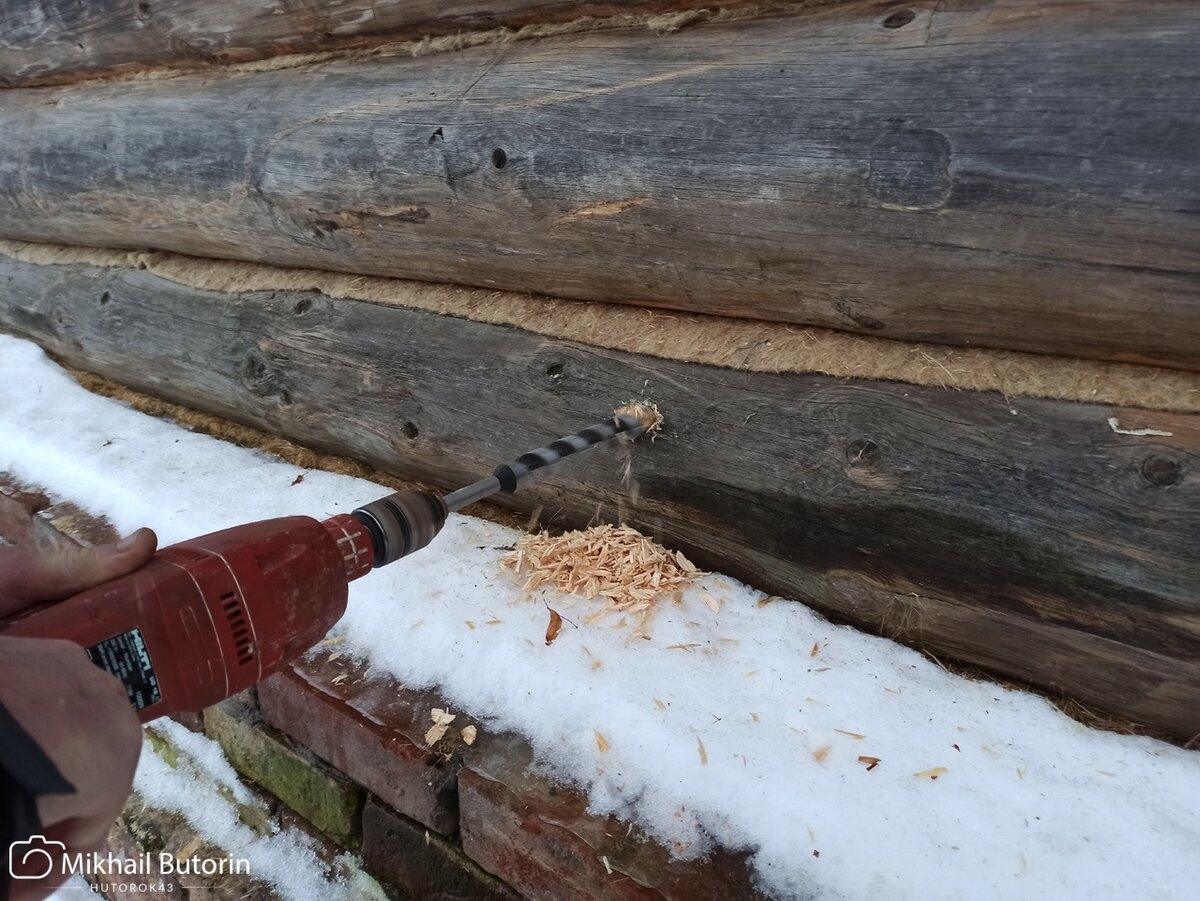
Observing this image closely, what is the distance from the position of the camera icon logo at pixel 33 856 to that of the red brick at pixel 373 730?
2.45 ft

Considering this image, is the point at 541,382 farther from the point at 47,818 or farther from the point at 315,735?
the point at 47,818

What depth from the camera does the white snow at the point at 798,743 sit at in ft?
4.39

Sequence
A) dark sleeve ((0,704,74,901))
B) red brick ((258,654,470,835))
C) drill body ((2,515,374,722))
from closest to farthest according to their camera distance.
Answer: dark sleeve ((0,704,74,901)), drill body ((2,515,374,722)), red brick ((258,654,470,835))

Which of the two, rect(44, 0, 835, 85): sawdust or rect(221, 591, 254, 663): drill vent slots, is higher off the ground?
rect(44, 0, 835, 85): sawdust

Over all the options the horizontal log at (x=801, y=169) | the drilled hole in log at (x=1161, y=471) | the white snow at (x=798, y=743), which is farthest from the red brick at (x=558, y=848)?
the horizontal log at (x=801, y=169)

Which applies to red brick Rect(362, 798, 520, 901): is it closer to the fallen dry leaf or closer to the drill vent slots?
the fallen dry leaf

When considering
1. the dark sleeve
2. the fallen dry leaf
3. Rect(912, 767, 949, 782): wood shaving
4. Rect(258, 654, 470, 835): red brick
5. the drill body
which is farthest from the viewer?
the fallen dry leaf

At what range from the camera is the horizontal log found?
132 cm

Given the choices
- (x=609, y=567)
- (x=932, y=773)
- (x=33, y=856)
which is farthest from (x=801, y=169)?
(x=33, y=856)

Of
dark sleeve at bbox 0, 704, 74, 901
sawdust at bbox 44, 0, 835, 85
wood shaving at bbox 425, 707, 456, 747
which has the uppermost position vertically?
sawdust at bbox 44, 0, 835, 85

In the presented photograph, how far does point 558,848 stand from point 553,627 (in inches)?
21.7

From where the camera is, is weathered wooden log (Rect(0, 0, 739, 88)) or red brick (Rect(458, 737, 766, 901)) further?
weathered wooden log (Rect(0, 0, 739, 88))

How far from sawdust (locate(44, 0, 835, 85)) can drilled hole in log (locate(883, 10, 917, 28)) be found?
10cm

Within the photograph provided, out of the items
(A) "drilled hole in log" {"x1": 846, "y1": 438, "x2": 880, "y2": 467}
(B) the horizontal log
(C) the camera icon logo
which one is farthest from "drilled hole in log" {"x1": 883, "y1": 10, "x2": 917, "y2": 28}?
(C) the camera icon logo
